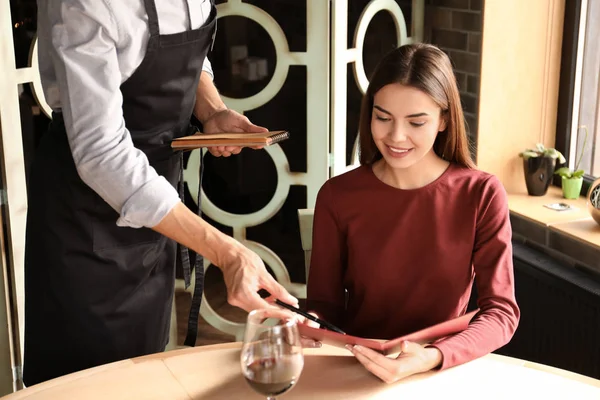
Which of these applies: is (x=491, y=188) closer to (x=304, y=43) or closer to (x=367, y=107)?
(x=367, y=107)

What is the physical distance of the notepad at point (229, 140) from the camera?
5.60 ft

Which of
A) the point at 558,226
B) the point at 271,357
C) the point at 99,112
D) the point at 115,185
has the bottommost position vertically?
the point at 558,226

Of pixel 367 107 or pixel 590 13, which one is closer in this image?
pixel 367 107

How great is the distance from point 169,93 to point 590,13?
5.72 ft

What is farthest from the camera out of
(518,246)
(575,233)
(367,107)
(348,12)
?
(348,12)

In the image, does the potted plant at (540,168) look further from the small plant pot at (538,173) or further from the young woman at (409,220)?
the young woman at (409,220)

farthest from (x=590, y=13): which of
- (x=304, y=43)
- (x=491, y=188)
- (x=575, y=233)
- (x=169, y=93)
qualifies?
(x=169, y=93)

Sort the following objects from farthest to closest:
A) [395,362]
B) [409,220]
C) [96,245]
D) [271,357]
Result: [409,220] → [96,245] → [395,362] → [271,357]

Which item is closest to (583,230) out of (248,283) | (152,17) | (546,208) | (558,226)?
(558,226)

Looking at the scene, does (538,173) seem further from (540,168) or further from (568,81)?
(568,81)

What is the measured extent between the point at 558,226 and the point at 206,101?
1268mm

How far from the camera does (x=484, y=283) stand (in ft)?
6.13

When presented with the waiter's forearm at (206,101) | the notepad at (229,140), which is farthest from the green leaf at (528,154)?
the notepad at (229,140)

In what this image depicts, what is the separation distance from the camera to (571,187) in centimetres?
291
